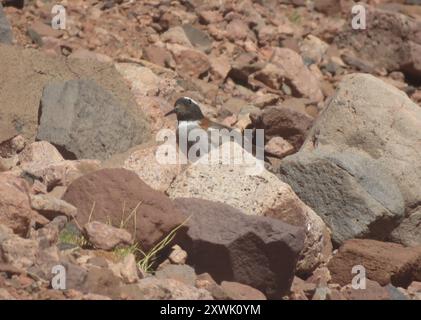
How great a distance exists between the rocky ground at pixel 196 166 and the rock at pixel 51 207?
0.01 meters

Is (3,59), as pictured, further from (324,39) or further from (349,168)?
(324,39)

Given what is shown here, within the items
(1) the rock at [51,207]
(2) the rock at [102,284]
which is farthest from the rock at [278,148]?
(2) the rock at [102,284]

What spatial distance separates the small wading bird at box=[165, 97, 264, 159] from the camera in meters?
9.84

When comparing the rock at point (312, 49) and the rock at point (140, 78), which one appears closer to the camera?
the rock at point (140, 78)

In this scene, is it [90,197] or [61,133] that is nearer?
[90,197]

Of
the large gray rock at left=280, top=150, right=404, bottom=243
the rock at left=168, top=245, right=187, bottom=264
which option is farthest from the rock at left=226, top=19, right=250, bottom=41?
the rock at left=168, top=245, right=187, bottom=264

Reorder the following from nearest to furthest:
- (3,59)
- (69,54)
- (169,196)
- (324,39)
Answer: (169,196)
(3,59)
(69,54)
(324,39)

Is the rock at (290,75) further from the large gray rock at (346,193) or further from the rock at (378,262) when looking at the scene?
the rock at (378,262)

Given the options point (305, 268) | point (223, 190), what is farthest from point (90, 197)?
point (305, 268)

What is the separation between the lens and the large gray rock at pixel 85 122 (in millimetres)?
9117

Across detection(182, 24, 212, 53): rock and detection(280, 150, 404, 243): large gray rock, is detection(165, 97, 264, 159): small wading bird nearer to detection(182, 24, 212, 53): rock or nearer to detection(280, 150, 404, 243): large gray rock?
detection(280, 150, 404, 243): large gray rock

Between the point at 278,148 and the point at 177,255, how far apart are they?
328 cm

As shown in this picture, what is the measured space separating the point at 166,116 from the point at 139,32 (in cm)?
258

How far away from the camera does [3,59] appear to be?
387 inches
